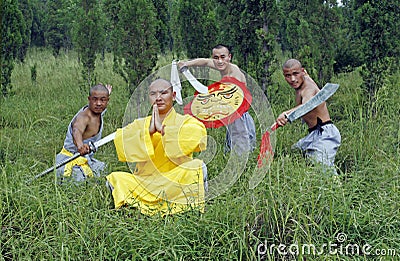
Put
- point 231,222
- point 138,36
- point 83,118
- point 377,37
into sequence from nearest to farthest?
point 231,222 → point 83,118 → point 377,37 → point 138,36

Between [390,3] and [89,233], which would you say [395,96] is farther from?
[89,233]

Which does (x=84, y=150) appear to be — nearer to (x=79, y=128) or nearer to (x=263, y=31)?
(x=79, y=128)

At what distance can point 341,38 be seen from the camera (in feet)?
26.5

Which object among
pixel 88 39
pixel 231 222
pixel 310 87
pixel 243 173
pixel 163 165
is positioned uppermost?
pixel 88 39

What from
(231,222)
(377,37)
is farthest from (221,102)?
(377,37)

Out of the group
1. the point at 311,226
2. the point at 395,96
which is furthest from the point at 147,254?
the point at 395,96

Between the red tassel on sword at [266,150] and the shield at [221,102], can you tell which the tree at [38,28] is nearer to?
the shield at [221,102]

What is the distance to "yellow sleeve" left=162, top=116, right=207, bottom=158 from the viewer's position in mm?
3814

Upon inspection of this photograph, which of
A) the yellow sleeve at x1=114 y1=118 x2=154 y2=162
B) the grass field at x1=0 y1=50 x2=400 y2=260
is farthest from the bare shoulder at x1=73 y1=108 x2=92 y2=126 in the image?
the yellow sleeve at x1=114 y1=118 x2=154 y2=162

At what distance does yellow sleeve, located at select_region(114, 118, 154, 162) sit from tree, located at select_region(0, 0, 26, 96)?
5380 mm

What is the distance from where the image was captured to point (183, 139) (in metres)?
3.81

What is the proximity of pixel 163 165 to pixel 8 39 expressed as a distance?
20.6 feet

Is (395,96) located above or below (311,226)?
above

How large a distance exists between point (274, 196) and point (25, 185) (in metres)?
1.94
